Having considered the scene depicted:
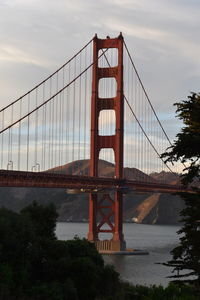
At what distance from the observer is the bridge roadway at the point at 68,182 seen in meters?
59.2

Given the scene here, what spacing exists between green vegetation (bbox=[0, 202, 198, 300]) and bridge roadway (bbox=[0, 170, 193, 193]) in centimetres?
921

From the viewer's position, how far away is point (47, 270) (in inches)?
1443

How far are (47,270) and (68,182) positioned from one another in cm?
3478

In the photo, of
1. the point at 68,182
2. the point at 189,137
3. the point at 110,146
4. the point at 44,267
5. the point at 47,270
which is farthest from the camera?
the point at 110,146

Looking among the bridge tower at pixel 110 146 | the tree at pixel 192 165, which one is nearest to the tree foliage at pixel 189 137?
the tree at pixel 192 165

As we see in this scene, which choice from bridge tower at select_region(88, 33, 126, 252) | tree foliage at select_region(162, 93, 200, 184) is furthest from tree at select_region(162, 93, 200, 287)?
bridge tower at select_region(88, 33, 126, 252)

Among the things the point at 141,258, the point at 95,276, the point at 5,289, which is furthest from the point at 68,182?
the point at 5,289

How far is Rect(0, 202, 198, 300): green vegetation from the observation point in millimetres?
33156

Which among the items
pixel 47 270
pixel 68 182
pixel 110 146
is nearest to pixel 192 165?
pixel 47 270

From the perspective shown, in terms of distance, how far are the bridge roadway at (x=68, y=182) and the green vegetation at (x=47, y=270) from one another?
9212 millimetres

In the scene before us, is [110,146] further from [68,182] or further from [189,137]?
[189,137]

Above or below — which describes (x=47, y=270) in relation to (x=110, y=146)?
below

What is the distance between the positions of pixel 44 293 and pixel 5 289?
2.26m

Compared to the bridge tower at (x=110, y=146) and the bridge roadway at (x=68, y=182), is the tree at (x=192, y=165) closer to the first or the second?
the bridge roadway at (x=68, y=182)
